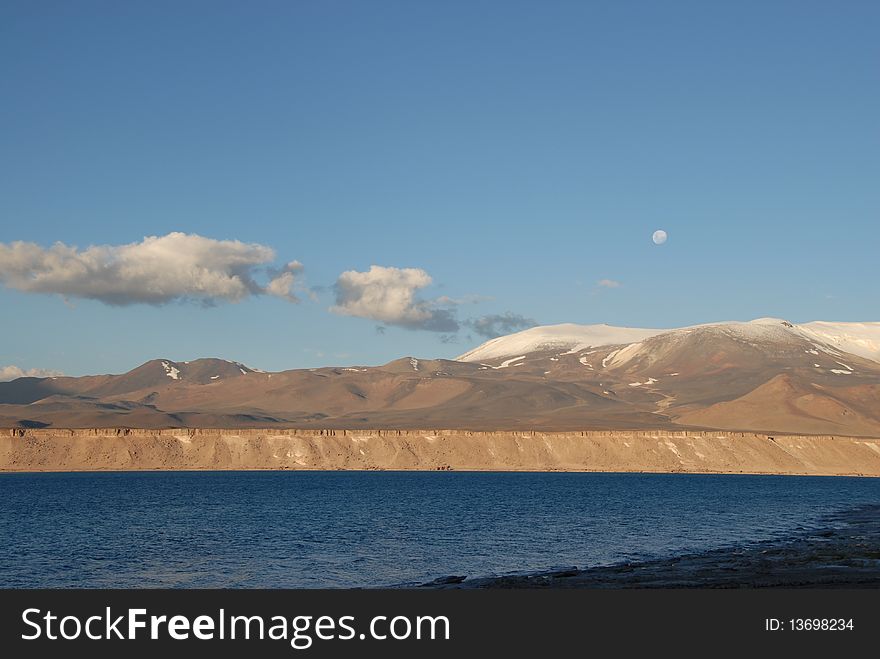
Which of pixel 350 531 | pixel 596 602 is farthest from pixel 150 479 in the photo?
pixel 596 602

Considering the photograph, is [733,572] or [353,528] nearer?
[733,572]

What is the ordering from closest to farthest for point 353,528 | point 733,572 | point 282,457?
point 733,572 → point 353,528 → point 282,457

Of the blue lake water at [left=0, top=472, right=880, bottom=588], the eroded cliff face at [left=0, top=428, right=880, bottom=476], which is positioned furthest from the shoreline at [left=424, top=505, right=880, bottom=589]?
the eroded cliff face at [left=0, top=428, right=880, bottom=476]

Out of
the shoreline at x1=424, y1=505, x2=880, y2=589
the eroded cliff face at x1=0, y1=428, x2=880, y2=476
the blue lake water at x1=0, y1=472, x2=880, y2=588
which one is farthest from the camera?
the eroded cliff face at x1=0, y1=428, x2=880, y2=476

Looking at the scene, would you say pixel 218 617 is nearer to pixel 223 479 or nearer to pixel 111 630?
pixel 111 630

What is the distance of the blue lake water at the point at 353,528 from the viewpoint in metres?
53.9

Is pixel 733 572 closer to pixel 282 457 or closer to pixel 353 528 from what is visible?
pixel 353 528

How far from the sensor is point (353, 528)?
77.3 m

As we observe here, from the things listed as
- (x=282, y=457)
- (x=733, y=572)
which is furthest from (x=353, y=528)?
(x=282, y=457)

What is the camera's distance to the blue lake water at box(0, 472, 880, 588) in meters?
53.9

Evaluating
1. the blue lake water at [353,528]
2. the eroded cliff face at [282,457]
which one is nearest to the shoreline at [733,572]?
the blue lake water at [353,528]

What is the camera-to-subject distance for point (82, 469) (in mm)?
177500

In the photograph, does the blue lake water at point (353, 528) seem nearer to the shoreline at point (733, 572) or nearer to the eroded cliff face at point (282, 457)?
the shoreline at point (733, 572)

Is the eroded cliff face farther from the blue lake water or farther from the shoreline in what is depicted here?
the shoreline
